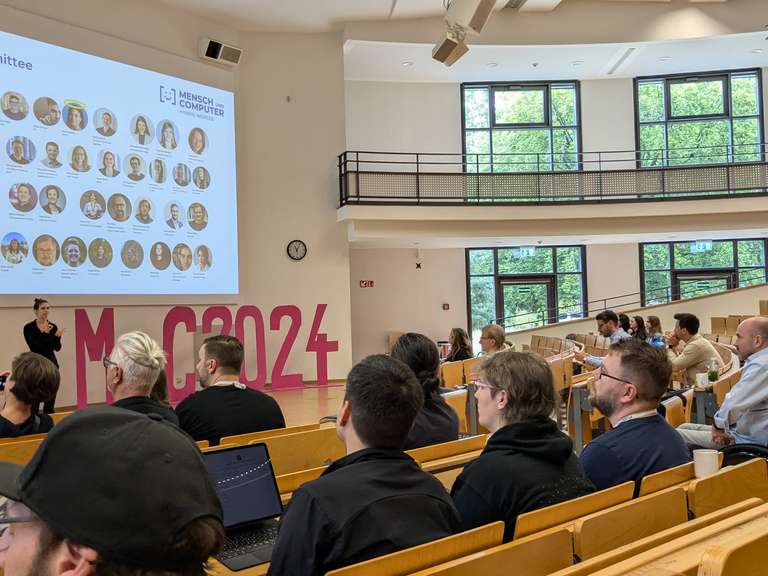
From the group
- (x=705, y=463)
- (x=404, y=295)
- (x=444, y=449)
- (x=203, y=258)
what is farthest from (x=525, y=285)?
(x=705, y=463)

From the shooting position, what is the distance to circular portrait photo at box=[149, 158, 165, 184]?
10.3 meters

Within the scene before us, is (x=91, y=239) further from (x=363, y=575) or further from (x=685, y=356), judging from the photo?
(x=363, y=575)

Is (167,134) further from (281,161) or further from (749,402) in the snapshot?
(749,402)

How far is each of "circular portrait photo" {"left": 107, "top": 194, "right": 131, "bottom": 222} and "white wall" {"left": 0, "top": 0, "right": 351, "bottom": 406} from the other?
1432 millimetres

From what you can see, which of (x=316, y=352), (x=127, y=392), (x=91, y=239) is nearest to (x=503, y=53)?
(x=316, y=352)

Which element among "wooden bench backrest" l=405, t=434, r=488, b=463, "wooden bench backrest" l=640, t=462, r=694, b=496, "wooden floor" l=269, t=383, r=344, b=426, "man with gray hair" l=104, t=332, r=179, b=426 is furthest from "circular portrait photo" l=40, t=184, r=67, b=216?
"wooden bench backrest" l=640, t=462, r=694, b=496

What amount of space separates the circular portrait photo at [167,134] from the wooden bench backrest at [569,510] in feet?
31.1

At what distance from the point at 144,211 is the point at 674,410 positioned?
807cm

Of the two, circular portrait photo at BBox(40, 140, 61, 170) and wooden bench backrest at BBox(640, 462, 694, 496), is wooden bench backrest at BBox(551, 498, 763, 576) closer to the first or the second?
wooden bench backrest at BBox(640, 462, 694, 496)

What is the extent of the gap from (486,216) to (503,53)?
3.47 meters

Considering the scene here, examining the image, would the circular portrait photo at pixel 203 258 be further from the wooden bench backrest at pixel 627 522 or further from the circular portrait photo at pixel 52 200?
the wooden bench backrest at pixel 627 522

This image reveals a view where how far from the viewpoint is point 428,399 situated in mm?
3570

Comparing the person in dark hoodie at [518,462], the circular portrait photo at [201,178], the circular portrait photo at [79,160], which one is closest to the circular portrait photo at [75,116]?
the circular portrait photo at [79,160]

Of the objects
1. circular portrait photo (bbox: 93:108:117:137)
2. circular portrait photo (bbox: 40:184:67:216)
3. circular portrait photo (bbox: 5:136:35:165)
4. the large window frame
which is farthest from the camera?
the large window frame
